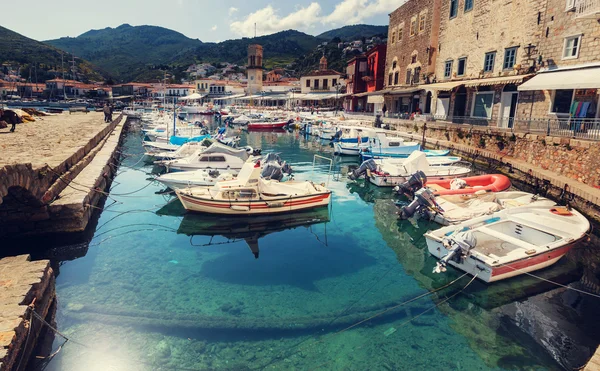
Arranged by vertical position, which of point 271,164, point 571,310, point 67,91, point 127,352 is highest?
point 67,91

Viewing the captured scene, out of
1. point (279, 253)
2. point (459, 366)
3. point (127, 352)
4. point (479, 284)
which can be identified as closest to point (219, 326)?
point (127, 352)

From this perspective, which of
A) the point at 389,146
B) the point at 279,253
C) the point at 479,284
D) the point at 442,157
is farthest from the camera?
the point at 389,146

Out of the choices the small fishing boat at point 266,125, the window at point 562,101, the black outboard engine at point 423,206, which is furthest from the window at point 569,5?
the small fishing boat at point 266,125

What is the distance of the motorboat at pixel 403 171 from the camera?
19.0 metres

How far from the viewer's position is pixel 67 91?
3716 inches

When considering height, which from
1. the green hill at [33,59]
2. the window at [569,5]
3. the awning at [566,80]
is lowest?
the awning at [566,80]

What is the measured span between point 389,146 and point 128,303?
22177 millimetres

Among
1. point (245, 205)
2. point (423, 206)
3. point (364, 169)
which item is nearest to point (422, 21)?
point (364, 169)

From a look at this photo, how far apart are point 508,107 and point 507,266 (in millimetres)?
19569

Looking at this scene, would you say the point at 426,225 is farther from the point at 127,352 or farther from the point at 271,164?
the point at 127,352

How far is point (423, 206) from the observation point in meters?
13.6

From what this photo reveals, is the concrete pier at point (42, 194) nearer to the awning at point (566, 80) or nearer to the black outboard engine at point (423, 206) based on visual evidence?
the black outboard engine at point (423, 206)

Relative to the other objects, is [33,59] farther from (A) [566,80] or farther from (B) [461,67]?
(A) [566,80]

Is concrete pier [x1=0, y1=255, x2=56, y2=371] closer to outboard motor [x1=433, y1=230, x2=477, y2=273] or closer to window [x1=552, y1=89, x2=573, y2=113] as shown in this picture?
outboard motor [x1=433, y1=230, x2=477, y2=273]
